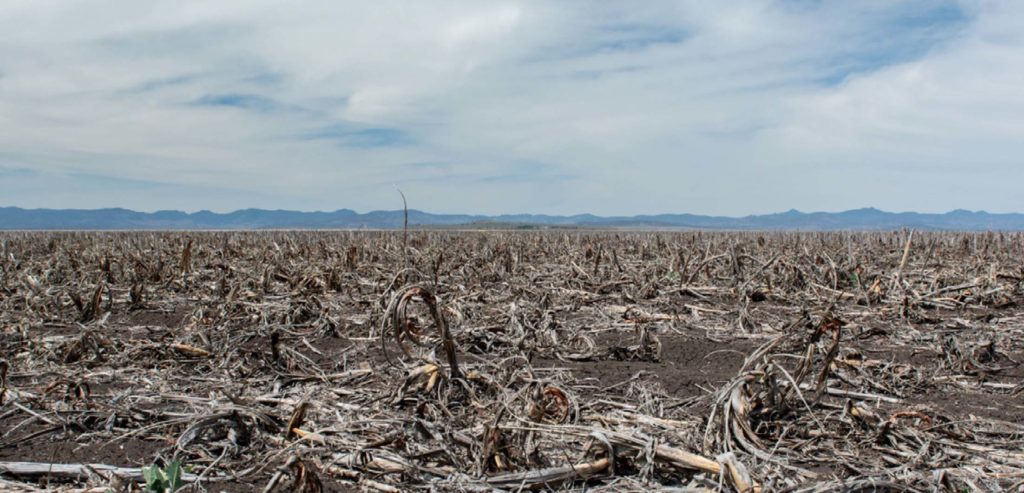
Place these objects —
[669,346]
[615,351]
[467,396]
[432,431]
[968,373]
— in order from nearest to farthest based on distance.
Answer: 1. [432,431]
2. [467,396]
3. [968,373]
4. [615,351]
5. [669,346]

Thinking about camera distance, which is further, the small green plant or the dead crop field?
the dead crop field

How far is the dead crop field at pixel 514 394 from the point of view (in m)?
3.51

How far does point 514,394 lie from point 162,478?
1848mm

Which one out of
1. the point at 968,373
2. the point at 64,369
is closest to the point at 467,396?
the point at 64,369

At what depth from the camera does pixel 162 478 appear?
3146mm

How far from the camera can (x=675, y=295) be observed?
401 inches

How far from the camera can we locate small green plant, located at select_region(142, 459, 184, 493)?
3086mm

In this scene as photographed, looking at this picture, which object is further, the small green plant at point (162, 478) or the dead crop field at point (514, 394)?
the dead crop field at point (514, 394)

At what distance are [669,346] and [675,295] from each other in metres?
3.36

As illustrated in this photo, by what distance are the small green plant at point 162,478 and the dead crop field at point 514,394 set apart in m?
0.02

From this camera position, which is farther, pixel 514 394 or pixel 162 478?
pixel 514 394

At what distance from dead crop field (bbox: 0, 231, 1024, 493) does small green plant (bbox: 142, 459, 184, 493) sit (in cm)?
2

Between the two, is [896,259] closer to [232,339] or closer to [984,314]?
[984,314]

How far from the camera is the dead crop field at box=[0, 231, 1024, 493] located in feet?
11.5
